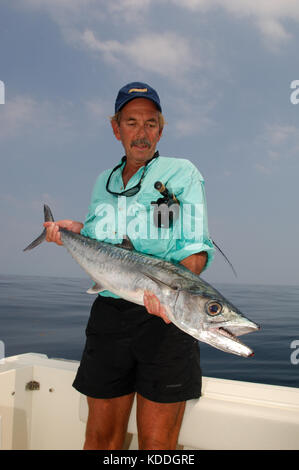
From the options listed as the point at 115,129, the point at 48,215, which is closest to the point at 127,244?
the point at 115,129

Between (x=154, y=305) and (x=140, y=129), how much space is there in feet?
4.71

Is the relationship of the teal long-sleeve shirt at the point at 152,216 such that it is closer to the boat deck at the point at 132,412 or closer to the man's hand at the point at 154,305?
the man's hand at the point at 154,305

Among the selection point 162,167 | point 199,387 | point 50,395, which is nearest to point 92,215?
point 162,167

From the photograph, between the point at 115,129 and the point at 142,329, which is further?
the point at 115,129

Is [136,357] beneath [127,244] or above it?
beneath

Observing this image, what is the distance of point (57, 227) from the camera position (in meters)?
3.23

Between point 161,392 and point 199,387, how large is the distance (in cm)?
32

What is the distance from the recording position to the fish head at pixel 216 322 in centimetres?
188

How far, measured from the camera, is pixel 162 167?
8.75 ft

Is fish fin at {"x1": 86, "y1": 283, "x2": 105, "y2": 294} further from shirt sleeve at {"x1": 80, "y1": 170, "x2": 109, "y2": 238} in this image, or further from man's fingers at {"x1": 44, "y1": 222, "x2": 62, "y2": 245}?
man's fingers at {"x1": 44, "y1": 222, "x2": 62, "y2": 245}

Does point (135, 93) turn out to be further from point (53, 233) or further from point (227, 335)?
point (227, 335)

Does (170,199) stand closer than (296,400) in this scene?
Yes
